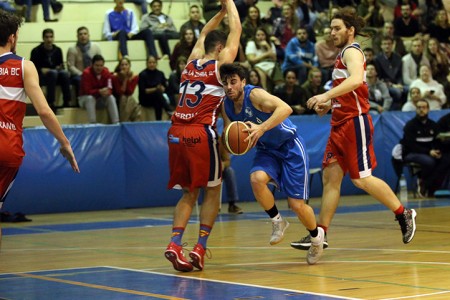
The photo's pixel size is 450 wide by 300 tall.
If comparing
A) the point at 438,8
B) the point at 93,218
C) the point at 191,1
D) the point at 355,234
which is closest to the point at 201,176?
the point at 355,234

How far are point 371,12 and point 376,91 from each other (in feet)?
12.2

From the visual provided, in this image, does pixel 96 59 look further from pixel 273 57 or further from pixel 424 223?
pixel 424 223

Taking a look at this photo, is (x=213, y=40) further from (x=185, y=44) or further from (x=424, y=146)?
(x=185, y=44)

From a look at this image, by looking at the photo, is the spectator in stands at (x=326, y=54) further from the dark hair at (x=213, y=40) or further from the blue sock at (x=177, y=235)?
the blue sock at (x=177, y=235)

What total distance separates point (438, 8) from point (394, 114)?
234 inches

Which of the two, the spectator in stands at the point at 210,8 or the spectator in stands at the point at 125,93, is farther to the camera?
the spectator in stands at the point at 210,8

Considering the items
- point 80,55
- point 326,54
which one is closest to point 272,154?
point 80,55

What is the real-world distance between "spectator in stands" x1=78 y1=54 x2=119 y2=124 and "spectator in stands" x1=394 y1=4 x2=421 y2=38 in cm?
790

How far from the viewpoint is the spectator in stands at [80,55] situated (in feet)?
59.7

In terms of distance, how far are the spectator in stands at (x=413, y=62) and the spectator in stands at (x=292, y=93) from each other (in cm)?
319

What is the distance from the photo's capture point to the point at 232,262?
9.13m

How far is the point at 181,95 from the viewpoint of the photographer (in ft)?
29.0

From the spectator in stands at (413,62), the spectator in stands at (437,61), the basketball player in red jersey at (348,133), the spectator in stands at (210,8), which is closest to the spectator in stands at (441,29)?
the spectator in stands at (437,61)

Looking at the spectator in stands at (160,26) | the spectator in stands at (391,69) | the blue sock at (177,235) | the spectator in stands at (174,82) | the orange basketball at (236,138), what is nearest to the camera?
the orange basketball at (236,138)
